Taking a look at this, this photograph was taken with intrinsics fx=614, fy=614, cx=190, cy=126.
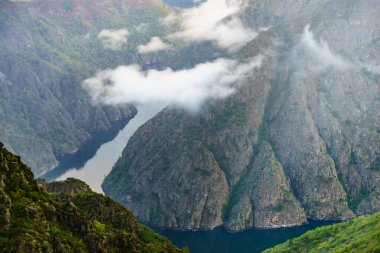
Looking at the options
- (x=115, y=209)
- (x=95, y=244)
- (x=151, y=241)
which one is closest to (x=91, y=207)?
(x=115, y=209)

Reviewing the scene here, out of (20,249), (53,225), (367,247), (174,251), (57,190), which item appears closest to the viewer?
(20,249)

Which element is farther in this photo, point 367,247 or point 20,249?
point 367,247

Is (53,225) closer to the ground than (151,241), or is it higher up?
closer to the ground

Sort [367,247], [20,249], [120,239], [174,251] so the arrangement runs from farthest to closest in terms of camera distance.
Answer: [367,247] < [174,251] < [120,239] < [20,249]

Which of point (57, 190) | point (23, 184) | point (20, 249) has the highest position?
point (57, 190)

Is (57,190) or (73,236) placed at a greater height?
(57,190)

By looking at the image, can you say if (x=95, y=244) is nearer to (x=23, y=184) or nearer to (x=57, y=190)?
(x=23, y=184)

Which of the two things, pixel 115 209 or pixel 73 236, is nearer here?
pixel 73 236

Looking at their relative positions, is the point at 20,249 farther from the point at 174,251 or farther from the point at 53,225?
the point at 174,251

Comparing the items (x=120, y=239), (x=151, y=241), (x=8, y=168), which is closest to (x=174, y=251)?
(x=151, y=241)
